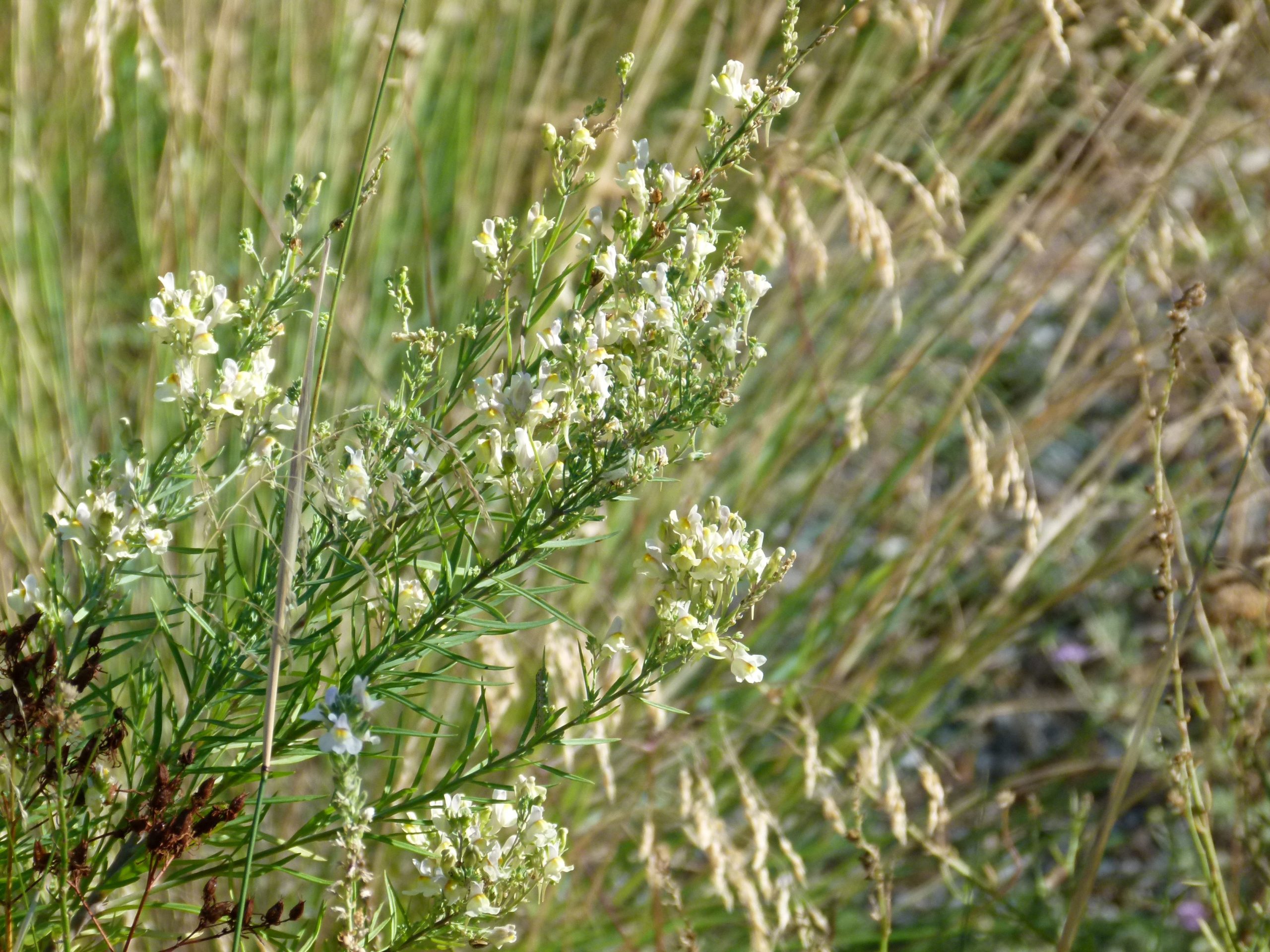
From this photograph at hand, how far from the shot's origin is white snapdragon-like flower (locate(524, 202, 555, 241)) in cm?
73

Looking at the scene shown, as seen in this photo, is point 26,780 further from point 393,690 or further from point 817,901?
point 817,901

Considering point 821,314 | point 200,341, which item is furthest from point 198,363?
point 821,314

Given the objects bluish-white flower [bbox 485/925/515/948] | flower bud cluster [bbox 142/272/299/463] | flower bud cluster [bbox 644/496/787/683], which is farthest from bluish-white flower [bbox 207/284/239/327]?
bluish-white flower [bbox 485/925/515/948]

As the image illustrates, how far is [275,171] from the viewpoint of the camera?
183cm

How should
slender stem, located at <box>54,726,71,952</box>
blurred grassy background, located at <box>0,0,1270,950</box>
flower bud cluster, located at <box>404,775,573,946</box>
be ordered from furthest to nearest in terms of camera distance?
blurred grassy background, located at <box>0,0,1270,950</box>, flower bud cluster, located at <box>404,775,573,946</box>, slender stem, located at <box>54,726,71,952</box>

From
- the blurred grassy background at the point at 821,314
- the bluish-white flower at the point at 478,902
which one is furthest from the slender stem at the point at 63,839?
the blurred grassy background at the point at 821,314

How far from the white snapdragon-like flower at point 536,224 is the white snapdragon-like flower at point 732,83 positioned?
141 millimetres

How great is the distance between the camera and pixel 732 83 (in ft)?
2.43

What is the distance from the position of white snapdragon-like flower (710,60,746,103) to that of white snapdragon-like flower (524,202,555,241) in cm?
14

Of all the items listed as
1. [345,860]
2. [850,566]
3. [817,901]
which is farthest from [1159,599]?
[850,566]

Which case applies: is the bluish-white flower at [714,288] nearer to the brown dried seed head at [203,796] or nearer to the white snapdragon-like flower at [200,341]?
the white snapdragon-like flower at [200,341]

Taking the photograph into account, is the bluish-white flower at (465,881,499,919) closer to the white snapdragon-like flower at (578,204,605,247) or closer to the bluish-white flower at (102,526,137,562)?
the bluish-white flower at (102,526,137,562)

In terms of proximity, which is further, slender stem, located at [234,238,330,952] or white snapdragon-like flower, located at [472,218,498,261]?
white snapdragon-like flower, located at [472,218,498,261]

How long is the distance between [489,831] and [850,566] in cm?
166
